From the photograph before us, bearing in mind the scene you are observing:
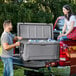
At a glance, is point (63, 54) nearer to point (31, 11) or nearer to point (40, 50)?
point (40, 50)

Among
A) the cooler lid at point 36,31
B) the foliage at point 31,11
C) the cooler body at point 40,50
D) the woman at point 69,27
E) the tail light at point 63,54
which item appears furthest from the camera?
the foliage at point 31,11

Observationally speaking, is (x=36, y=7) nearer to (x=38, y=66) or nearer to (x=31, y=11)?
(x=31, y=11)

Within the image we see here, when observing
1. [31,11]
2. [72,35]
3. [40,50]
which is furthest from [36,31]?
[31,11]

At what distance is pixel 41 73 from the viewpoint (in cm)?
983

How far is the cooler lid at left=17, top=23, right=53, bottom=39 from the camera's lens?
9109 mm

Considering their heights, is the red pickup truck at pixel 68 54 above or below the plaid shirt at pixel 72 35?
below

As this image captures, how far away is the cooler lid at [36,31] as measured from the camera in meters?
9.11

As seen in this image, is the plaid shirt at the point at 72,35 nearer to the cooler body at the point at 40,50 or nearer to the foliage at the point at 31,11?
the cooler body at the point at 40,50

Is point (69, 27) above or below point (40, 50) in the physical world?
above

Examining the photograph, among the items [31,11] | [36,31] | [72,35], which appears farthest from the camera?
[31,11]

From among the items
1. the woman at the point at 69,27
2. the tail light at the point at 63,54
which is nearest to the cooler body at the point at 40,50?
the tail light at the point at 63,54

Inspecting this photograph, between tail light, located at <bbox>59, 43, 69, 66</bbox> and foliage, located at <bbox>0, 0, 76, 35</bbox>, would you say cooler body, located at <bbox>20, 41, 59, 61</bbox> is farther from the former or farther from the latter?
foliage, located at <bbox>0, 0, 76, 35</bbox>

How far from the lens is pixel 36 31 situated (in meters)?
9.20

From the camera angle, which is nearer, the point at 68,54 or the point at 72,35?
the point at 68,54
